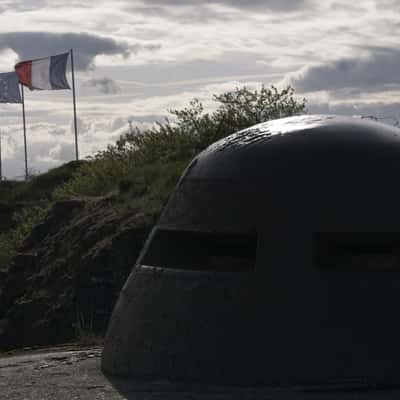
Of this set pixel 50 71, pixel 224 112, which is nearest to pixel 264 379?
pixel 224 112

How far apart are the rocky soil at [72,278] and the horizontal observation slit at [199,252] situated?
5322 millimetres

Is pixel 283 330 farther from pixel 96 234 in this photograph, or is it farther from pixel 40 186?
pixel 40 186

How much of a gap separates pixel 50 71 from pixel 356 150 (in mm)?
30096

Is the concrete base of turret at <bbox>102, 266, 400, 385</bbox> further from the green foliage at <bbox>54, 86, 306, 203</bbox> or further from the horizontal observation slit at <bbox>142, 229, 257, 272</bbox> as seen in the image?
the green foliage at <bbox>54, 86, 306, 203</bbox>

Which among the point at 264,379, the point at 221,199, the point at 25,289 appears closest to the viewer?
the point at 264,379

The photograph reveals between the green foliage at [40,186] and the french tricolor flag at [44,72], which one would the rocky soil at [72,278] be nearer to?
the green foliage at [40,186]

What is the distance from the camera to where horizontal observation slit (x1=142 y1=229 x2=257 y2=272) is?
234 inches

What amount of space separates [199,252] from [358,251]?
3.43 feet

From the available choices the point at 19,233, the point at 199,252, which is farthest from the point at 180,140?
the point at 199,252

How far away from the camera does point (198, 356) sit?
5457 mm

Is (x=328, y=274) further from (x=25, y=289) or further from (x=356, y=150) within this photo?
(x=25, y=289)

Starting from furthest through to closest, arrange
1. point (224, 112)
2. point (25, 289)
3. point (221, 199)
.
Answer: point (224, 112) < point (25, 289) < point (221, 199)

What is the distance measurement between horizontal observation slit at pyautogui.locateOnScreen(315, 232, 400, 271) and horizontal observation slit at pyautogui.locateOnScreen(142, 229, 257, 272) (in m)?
0.49

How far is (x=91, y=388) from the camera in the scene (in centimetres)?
566
